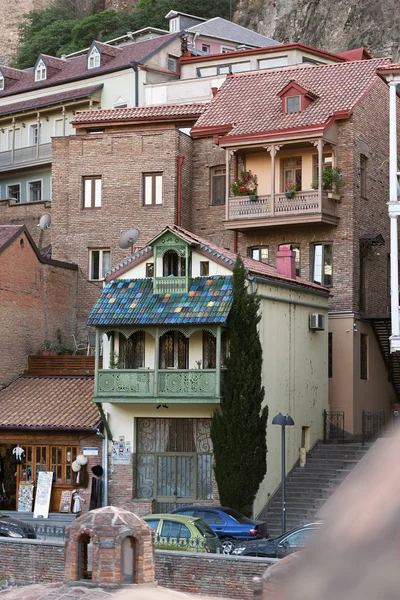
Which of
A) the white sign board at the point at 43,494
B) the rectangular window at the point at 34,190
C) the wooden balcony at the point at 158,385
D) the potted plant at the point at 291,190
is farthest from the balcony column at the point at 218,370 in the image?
the rectangular window at the point at 34,190

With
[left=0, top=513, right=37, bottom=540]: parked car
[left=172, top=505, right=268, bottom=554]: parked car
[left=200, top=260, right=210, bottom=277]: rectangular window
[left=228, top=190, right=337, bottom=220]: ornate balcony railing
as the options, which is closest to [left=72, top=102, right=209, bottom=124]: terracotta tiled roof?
[left=228, top=190, right=337, bottom=220]: ornate balcony railing

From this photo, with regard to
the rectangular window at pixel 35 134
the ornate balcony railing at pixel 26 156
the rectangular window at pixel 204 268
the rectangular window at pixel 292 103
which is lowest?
the rectangular window at pixel 204 268

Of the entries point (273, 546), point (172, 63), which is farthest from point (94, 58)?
point (273, 546)

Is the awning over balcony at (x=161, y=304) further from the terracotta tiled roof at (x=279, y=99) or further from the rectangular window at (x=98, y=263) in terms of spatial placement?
the rectangular window at (x=98, y=263)

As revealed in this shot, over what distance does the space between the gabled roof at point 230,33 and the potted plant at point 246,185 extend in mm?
25843

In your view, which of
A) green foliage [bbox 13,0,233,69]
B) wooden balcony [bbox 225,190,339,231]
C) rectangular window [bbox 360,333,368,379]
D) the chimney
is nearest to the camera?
the chimney

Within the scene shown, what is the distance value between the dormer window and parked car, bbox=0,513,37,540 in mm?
41063

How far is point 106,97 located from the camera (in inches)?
2365

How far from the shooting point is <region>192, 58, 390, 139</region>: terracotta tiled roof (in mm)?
39969

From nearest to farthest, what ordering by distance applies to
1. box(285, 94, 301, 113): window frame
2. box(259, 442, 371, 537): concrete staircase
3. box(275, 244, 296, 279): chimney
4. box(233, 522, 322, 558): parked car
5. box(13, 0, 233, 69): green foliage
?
box(233, 522, 322, 558): parked car, box(259, 442, 371, 537): concrete staircase, box(275, 244, 296, 279): chimney, box(285, 94, 301, 113): window frame, box(13, 0, 233, 69): green foliage

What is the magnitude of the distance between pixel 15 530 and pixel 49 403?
29.9 ft

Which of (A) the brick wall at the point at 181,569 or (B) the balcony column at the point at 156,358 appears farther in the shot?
(B) the balcony column at the point at 156,358

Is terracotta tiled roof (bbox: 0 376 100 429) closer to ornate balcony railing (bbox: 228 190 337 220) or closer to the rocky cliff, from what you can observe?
ornate balcony railing (bbox: 228 190 337 220)

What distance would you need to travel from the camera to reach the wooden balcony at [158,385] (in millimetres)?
32469
